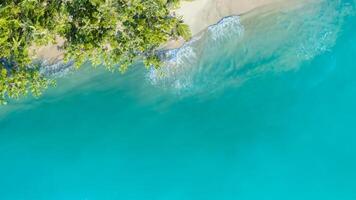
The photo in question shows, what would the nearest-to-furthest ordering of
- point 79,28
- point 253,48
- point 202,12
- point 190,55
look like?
point 79,28
point 202,12
point 190,55
point 253,48

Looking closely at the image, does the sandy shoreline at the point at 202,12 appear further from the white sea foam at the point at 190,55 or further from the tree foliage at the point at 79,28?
the tree foliage at the point at 79,28

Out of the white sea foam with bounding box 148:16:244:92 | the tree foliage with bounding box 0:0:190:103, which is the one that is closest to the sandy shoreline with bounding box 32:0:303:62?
the white sea foam with bounding box 148:16:244:92

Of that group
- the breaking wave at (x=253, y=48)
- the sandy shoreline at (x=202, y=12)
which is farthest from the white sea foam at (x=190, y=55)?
the sandy shoreline at (x=202, y=12)

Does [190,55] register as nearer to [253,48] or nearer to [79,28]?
[253,48]

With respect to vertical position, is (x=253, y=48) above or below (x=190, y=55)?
below

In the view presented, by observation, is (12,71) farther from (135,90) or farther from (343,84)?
(343,84)

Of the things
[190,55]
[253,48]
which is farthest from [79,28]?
[253,48]
